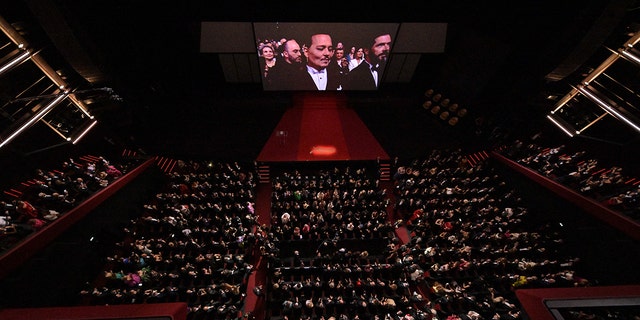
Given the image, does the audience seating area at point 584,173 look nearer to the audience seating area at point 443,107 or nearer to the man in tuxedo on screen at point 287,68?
the audience seating area at point 443,107

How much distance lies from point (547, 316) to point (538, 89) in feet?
32.0

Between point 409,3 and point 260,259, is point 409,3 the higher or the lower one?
the higher one

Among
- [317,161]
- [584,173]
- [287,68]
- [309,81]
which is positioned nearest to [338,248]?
[317,161]

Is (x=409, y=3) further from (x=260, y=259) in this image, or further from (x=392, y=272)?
(x=260, y=259)

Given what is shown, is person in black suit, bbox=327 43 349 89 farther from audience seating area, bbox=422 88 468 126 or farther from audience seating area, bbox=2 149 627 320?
audience seating area, bbox=2 149 627 320

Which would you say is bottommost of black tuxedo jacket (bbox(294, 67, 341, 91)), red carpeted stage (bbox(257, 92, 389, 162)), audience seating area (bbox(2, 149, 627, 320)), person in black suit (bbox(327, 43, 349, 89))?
audience seating area (bbox(2, 149, 627, 320))

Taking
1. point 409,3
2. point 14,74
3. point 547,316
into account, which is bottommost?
point 547,316

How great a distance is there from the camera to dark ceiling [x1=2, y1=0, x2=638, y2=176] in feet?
32.3

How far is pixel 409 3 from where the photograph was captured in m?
10.6

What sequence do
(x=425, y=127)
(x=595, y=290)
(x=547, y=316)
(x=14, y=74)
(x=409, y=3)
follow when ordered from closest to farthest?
1. (x=547, y=316)
2. (x=595, y=290)
3. (x=14, y=74)
4. (x=409, y=3)
5. (x=425, y=127)

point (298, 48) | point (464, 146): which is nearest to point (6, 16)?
point (298, 48)

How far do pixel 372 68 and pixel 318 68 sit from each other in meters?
2.57

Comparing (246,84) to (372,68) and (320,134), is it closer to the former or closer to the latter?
(320,134)

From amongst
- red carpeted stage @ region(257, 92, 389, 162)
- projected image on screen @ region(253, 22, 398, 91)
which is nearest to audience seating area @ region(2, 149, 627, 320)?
red carpeted stage @ region(257, 92, 389, 162)
